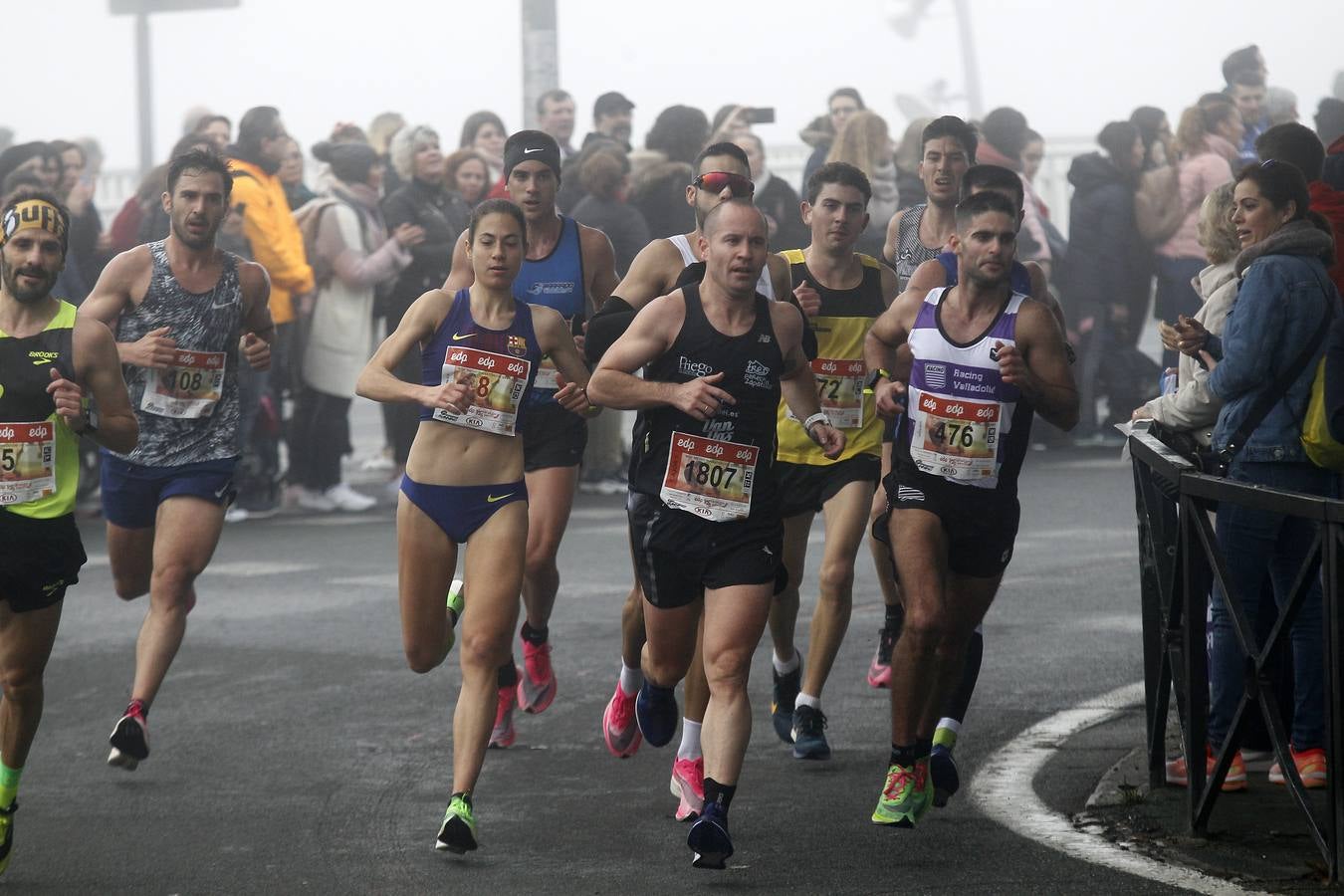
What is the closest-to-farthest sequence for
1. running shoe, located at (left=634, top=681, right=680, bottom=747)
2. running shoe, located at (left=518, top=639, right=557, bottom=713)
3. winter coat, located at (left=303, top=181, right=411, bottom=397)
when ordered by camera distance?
running shoe, located at (left=634, top=681, right=680, bottom=747)
running shoe, located at (left=518, top=639, right=557, bottom=713)
winter coat, located at (left=303, top=181, right=411, bottom=397)

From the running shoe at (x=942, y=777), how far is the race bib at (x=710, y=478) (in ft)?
3.42

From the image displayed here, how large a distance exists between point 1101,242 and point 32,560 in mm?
11735

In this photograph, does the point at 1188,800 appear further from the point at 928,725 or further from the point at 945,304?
the point at 945,304

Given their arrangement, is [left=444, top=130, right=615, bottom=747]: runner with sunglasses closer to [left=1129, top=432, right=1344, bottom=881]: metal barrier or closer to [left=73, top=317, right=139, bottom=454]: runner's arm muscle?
[left=73, top=317, right=139, bottom=454]: runner's arm muscle

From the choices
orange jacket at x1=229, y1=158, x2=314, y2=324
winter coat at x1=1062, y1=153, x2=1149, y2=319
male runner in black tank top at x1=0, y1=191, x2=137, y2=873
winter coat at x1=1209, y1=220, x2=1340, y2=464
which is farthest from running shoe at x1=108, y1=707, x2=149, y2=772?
winter coat at x1=1062, y1=153, x2=1149, y2=319

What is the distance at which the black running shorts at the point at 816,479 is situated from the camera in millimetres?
7762

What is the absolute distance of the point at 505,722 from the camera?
770 cm

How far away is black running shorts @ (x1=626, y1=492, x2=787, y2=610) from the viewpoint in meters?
6.23

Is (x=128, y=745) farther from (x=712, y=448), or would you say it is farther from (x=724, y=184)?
(x=724, y=184)

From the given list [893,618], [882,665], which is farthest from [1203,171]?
[893,618]

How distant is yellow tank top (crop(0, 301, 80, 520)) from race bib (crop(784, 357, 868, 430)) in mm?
2763

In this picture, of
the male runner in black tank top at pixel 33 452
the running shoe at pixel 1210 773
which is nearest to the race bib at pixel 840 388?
the running shoe at pixel 1210 773

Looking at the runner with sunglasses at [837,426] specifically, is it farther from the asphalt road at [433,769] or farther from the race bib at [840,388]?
the asphalt road at [433,769]

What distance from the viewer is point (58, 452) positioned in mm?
6266
